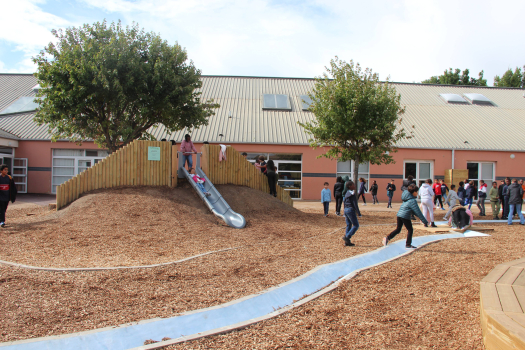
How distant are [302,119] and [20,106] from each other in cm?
1893

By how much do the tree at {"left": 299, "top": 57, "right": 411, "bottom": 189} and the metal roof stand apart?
665cm

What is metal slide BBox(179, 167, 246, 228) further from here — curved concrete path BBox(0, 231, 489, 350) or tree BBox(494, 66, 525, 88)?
tree BBox(494, 66, 525, 88)

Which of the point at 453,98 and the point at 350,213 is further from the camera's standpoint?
the point at 453,98

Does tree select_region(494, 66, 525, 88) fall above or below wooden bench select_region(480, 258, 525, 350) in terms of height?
above

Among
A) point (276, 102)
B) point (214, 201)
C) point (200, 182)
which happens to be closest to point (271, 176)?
point (200, 182)

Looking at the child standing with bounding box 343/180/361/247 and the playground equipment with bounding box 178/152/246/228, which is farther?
the playground equipment with bounding box 178/152/246/228

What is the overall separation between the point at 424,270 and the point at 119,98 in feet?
40.2

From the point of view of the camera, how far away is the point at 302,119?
977 inches

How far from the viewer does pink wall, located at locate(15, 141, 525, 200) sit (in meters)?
22.0

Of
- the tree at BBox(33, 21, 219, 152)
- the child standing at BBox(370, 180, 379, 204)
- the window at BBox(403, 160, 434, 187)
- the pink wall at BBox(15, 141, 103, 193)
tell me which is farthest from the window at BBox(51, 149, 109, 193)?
the window at BBox(403, 160, 434, 187)

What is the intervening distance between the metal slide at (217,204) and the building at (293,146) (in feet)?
30.5

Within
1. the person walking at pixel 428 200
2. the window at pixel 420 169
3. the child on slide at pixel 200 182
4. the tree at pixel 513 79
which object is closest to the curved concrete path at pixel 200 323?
the person walking at pixel 428 200

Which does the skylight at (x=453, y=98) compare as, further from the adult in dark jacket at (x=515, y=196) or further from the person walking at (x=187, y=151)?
the person walking at (x=187, y=151)

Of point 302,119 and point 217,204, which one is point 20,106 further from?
point 217,204
